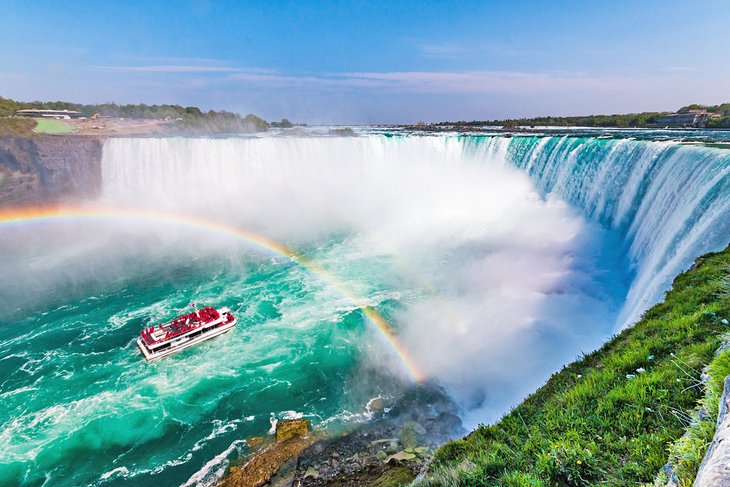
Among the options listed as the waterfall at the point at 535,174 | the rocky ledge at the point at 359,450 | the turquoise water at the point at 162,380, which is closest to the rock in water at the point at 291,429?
the rocky ledge at the point at 359,450

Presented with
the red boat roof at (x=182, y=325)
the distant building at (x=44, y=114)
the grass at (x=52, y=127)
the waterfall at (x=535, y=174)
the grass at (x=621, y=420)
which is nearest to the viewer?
the grass at (x=621, y=420)

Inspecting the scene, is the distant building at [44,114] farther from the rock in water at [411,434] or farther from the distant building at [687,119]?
the distant building at [687,119]

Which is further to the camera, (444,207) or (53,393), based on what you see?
(444,207)

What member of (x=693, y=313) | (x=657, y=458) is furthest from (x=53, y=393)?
(x=693, y=313)

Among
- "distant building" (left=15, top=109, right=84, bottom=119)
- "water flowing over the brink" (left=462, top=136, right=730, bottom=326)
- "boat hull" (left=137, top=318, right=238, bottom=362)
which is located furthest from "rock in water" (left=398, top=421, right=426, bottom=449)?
"distant building" (left=15, top=109, right=84, bottom=119)

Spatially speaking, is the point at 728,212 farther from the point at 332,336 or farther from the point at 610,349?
the point at 332,336

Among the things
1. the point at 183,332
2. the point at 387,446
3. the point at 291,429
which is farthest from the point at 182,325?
the point at 387,446
